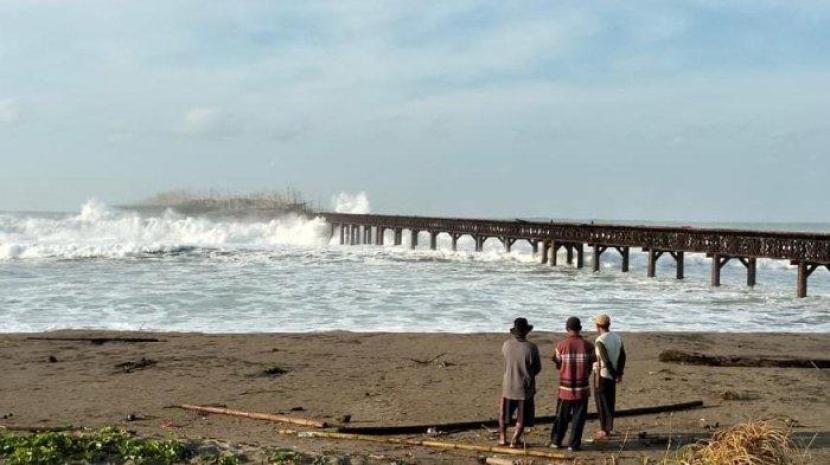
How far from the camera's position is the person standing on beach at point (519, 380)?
8906 millimetres

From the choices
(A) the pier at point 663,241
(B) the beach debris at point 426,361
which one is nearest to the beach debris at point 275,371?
(B) the beach debris at point 426,361

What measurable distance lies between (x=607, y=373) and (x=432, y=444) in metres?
2.14

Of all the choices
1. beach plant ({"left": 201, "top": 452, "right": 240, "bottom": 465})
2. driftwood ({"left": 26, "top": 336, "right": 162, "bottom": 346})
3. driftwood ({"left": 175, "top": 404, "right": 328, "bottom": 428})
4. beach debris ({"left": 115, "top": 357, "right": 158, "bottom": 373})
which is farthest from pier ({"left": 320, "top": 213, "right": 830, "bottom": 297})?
beach plant ({"left": 201, "top": 452, "right": 240, "bottom": 465})

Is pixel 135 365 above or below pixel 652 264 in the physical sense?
below

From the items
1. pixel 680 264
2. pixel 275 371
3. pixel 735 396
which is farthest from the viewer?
pixel 680 264

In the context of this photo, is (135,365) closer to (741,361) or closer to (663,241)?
(741,361)

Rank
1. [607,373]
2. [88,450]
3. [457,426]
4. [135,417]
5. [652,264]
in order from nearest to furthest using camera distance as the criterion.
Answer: [88,450] → [607,373] → [457,426] → [135,417] → [652,264]

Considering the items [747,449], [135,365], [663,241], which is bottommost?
[135,365]

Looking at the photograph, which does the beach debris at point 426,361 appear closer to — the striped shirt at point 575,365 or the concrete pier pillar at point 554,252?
the striped shirt at point 575,365

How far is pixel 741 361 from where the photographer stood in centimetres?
1450

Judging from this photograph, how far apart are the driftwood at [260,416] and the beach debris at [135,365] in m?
3.04

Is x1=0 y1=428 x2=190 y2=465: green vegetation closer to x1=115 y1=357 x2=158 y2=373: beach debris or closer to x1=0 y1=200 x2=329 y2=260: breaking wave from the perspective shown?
x1=115 y1=357 x2=158 y2=373: beach debris

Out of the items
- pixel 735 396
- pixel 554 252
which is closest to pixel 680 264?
pixel 554 252

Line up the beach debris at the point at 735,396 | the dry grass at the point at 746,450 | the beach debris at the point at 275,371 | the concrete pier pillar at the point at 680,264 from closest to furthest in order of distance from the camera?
the dry grass at the point at 746,450 < the beach debris at the point at 735,396 < the beach debris at the point at 275,371 < the concrete pier pillar at the point at 680,264
